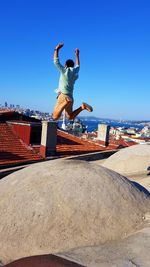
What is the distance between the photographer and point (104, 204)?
761 cm

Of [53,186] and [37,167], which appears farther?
[37,167]

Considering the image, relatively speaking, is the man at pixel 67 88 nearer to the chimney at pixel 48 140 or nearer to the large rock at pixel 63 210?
the large rock at pixel 63 210

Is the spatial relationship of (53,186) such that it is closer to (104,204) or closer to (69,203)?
(69,203)

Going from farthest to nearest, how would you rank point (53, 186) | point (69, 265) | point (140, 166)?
point (140, 166)
point (53, 186)
point (69, 265)

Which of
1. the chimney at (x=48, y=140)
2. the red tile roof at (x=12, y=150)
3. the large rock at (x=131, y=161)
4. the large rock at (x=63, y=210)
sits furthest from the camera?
the chimney at (x=48, y=140)

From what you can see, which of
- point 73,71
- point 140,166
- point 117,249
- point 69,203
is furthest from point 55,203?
point 140,166

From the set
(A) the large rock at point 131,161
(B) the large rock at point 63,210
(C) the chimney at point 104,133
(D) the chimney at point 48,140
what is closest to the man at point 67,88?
(B) the large rock at point 63,210

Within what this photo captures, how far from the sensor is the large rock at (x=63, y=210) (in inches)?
280

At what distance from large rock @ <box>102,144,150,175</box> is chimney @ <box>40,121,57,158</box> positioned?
11.5ft

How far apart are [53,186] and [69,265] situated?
2.01 m

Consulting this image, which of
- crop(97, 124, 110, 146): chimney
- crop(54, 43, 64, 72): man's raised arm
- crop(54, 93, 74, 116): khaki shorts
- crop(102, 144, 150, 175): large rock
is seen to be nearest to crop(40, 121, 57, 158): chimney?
crop(102, 144, 150, 175): large rock

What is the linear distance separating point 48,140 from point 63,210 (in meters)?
11.8

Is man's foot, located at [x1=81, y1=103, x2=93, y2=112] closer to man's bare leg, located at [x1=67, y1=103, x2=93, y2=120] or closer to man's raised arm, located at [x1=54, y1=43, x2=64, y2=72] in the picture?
man's bare leg, located at [x1=67, y1=103, x2=93, y2=120]

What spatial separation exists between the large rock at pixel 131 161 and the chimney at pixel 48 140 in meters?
3.49
